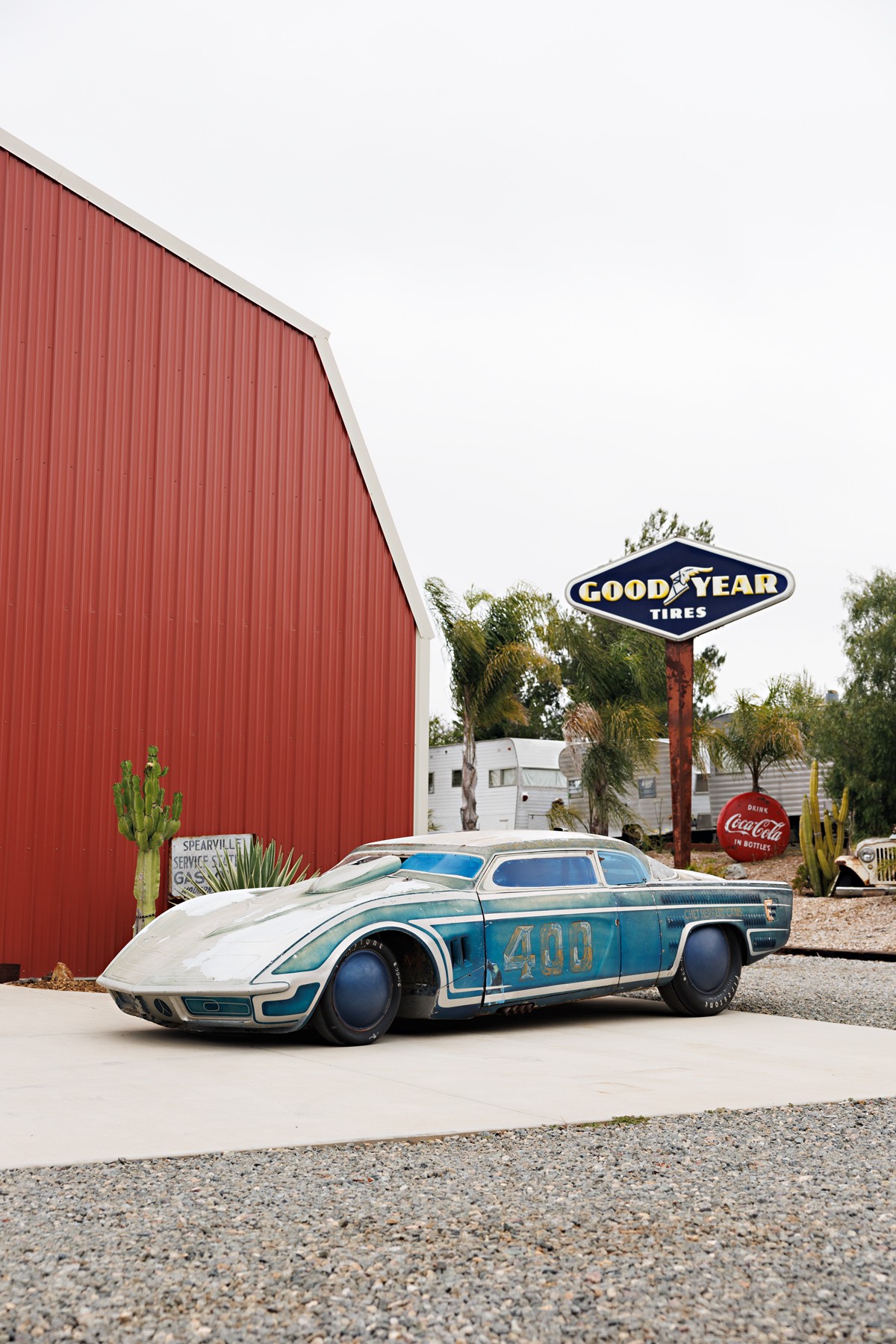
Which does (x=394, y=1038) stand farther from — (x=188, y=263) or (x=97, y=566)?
(x=188, y=263)

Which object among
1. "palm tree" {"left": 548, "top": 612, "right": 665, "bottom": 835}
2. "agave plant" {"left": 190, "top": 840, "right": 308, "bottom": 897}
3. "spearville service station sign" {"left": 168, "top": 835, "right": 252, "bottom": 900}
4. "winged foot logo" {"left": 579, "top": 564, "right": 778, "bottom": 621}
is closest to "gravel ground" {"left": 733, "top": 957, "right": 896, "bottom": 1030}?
"agave plant" {"left": 190, "top": 840, "right": 308, "bottom": 897}

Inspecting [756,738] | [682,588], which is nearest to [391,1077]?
[682,588]

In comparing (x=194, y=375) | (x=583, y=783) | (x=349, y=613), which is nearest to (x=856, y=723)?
(x=583, y=783)

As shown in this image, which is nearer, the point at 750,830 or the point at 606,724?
the point at 750,830

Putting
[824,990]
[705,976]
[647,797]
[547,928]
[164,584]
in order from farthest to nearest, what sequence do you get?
[647,797]
[164,584]
[824,990]
[705,976]
[547,928]

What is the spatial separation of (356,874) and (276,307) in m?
8.29

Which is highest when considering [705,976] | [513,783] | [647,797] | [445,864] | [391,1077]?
[513,783]

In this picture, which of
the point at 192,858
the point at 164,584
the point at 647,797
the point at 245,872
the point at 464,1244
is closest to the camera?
the point at 464,1244

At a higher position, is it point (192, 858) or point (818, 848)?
point (192, 858)

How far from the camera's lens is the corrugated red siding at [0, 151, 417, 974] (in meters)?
11.4

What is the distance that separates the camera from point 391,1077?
5.80 m

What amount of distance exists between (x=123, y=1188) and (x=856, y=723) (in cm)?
2242

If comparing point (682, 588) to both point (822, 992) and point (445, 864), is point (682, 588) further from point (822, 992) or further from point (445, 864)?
point (445, 864)

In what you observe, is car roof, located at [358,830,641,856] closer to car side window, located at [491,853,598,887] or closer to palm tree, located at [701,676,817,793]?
car side window, located at [491,853,598,887]
